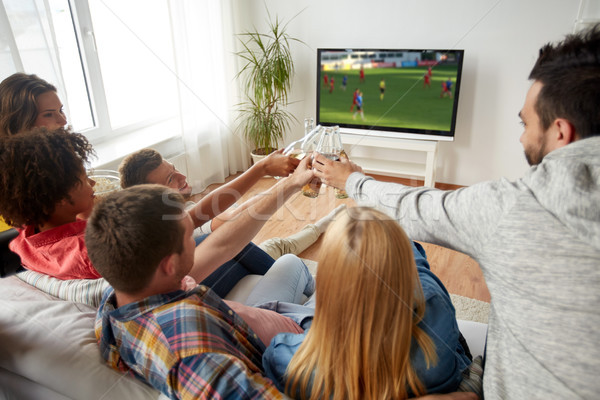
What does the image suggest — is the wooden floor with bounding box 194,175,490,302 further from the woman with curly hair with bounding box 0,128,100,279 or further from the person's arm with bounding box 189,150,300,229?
the woman with curly hair with bounding box 0,128,100,279

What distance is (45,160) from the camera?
109 centimetres

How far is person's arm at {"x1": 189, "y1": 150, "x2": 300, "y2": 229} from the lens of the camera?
163 centimetres

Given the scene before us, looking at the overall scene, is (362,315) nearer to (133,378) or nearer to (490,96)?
(133,378)

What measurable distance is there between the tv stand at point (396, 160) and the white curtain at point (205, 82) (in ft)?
3.52

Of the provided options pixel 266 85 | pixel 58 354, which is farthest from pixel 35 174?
pixel 266 85

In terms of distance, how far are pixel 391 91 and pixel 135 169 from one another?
95.2 inches

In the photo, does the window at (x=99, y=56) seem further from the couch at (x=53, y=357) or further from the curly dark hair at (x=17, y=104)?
the couch at (x=53, y=357)

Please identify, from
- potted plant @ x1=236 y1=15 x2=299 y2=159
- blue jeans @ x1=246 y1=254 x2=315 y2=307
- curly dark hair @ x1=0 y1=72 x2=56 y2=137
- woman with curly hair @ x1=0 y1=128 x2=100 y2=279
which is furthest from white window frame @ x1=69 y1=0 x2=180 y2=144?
blue jeans @ x1=246 y1=254 x2=315 y2=307

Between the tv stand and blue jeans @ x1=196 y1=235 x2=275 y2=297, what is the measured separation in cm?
191

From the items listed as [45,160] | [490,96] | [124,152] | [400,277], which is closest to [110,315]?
[45,160]

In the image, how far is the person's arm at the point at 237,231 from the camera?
1287mm

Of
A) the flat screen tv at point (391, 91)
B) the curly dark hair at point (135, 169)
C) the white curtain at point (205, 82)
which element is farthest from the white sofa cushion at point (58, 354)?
the flat screen tv at point (391, 91)

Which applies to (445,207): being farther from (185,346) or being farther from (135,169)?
(135,169)

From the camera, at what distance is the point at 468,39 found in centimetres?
317
